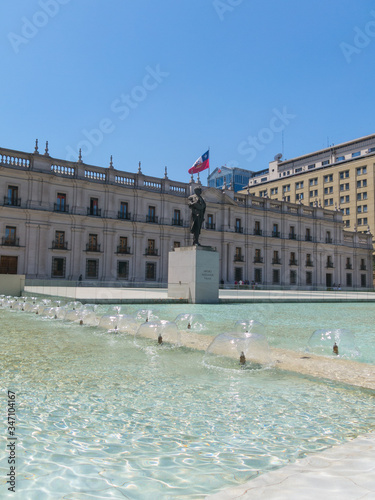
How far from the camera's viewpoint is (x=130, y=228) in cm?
3816

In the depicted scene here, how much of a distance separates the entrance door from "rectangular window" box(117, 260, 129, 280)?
8.78m

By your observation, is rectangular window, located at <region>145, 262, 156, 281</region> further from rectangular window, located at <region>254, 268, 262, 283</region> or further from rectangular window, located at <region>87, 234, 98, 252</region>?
rectangular window, located at <region>254, 268, 262, 283</region>

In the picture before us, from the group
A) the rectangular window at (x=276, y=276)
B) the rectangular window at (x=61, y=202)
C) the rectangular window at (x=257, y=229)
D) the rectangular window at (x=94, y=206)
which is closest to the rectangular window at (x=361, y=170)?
the rectangular window at (x=257, y=229)

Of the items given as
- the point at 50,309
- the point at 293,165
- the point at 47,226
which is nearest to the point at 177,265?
the point at 50,309

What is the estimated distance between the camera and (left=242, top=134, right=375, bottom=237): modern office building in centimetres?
6153

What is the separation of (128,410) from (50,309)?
25.2ft

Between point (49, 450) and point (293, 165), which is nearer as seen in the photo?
point (49, 450)

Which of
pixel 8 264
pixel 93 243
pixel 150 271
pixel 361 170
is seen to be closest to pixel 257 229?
pixel 150 271

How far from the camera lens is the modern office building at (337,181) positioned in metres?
61.5

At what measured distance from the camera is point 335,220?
5441 centimetres

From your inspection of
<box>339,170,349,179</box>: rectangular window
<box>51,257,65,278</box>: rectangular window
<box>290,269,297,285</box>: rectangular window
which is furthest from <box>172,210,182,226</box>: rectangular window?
<box>339,170,349,179</box>: rectangular window

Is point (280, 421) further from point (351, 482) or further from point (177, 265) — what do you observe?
point (177, 265)

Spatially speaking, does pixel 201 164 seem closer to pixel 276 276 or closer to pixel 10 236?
pixel 10 236

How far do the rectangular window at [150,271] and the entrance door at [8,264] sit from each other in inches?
461
